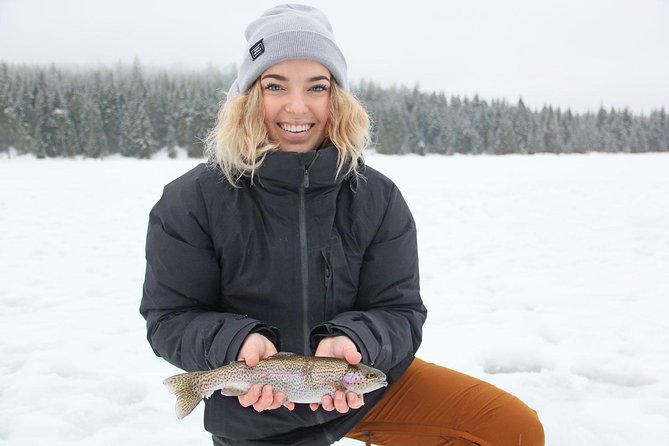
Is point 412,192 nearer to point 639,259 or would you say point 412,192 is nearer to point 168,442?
point 639,259

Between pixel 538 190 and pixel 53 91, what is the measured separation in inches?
2486

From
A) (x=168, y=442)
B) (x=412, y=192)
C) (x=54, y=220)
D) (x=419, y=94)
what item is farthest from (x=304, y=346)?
(x=419, y=94)

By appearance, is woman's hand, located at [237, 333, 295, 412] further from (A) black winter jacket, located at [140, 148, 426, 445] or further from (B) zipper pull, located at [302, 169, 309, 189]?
(B) zipper pull, located at [302, 169, 309, 189]

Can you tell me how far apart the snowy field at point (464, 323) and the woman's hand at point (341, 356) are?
5.48 feet

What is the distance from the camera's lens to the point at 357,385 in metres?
2.28

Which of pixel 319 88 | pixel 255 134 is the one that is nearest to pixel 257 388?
pixel 255 134

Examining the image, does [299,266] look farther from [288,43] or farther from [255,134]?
[288,43]

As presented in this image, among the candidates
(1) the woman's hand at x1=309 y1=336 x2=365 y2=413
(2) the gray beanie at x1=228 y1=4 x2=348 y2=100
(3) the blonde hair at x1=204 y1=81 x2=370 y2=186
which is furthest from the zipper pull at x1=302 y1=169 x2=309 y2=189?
(1) the woman's hand at x1=309 y1=336 x2=365 y2=413

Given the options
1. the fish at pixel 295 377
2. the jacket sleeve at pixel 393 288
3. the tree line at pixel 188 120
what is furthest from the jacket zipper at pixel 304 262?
the tree line at pixel 188 120

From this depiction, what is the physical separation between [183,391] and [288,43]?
1.74 m

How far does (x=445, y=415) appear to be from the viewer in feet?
8.95

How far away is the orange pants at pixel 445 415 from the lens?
255 centimetres

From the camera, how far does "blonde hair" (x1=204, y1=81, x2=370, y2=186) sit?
2.66 metres

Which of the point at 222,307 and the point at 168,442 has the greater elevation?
the point at 222,307
